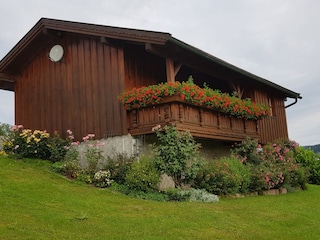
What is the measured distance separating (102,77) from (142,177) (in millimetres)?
5133

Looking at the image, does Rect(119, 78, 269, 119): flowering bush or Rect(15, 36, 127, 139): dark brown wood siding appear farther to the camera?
Rect(15, 36, 127, 139): dark brown wood siding

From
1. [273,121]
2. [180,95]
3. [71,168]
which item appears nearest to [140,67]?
[180,95]

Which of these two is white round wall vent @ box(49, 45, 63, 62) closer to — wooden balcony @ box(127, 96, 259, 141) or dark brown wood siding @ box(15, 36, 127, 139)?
dark brown wood siding @ box(15, 36, 127, 139)

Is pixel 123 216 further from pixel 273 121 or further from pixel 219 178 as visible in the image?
pixel 273 121

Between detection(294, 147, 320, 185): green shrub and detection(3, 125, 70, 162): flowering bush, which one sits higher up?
detection(3, 125, 70, 162): flowering bush

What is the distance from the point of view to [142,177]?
1222 cm

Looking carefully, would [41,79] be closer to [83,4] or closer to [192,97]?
[83,4]

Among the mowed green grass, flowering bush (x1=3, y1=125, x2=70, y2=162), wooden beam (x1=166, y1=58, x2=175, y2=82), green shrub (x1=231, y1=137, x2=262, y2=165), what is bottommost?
the mowed green grass

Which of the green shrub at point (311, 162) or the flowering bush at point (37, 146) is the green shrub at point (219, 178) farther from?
the green shrub at point (311, 162)

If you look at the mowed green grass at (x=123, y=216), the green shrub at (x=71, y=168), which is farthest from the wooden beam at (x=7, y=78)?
the mowed green grass at (x=123, y=216)

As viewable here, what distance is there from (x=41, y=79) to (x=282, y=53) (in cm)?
1237

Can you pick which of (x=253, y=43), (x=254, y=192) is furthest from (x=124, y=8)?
(x=254, y=192)

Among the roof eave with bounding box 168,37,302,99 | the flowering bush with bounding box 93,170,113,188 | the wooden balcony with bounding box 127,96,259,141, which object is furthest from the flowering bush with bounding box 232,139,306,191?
the flowering bush with bounding box 93,170,113,188

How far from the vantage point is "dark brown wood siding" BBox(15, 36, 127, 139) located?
15.4 metres
